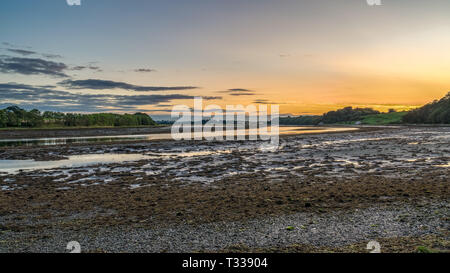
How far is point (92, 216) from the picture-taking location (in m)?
11.5

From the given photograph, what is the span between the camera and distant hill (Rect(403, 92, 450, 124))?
12688cm

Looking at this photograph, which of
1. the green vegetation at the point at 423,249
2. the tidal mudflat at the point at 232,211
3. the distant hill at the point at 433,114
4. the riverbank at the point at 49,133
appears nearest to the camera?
the green vegetation at the point at 423,249

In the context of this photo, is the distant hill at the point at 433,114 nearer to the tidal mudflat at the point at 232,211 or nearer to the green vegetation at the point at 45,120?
the tidal mudflat at the point at 232,211

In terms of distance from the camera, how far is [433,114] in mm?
133000

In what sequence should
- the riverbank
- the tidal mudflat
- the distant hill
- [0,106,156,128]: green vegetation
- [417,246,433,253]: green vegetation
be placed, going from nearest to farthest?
[417,246,433,253]: green vegetation < the tidal mudflat < the riverbank < [0,106,156,128]: green vegetation < the distant hill

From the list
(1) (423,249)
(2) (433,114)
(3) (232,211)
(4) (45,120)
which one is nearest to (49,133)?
(4) (45,120)

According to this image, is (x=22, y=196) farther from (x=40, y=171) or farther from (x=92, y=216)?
(x=40, y=171)

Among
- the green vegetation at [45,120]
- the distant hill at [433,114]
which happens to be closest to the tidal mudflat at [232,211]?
the green vegetation at [45,120]

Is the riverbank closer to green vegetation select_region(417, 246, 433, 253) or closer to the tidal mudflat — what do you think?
the tidal mudflat

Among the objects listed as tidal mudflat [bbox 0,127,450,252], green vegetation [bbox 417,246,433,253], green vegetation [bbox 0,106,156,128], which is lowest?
tidal mudflat [bbox 0,127,450,252]

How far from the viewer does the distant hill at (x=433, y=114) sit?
4995 inches

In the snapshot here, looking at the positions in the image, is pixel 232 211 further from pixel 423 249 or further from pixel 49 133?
pixel 49 133

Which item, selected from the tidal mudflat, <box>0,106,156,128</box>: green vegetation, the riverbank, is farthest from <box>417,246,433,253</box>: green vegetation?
<box>0,106,156,128</box>: green vegetation
